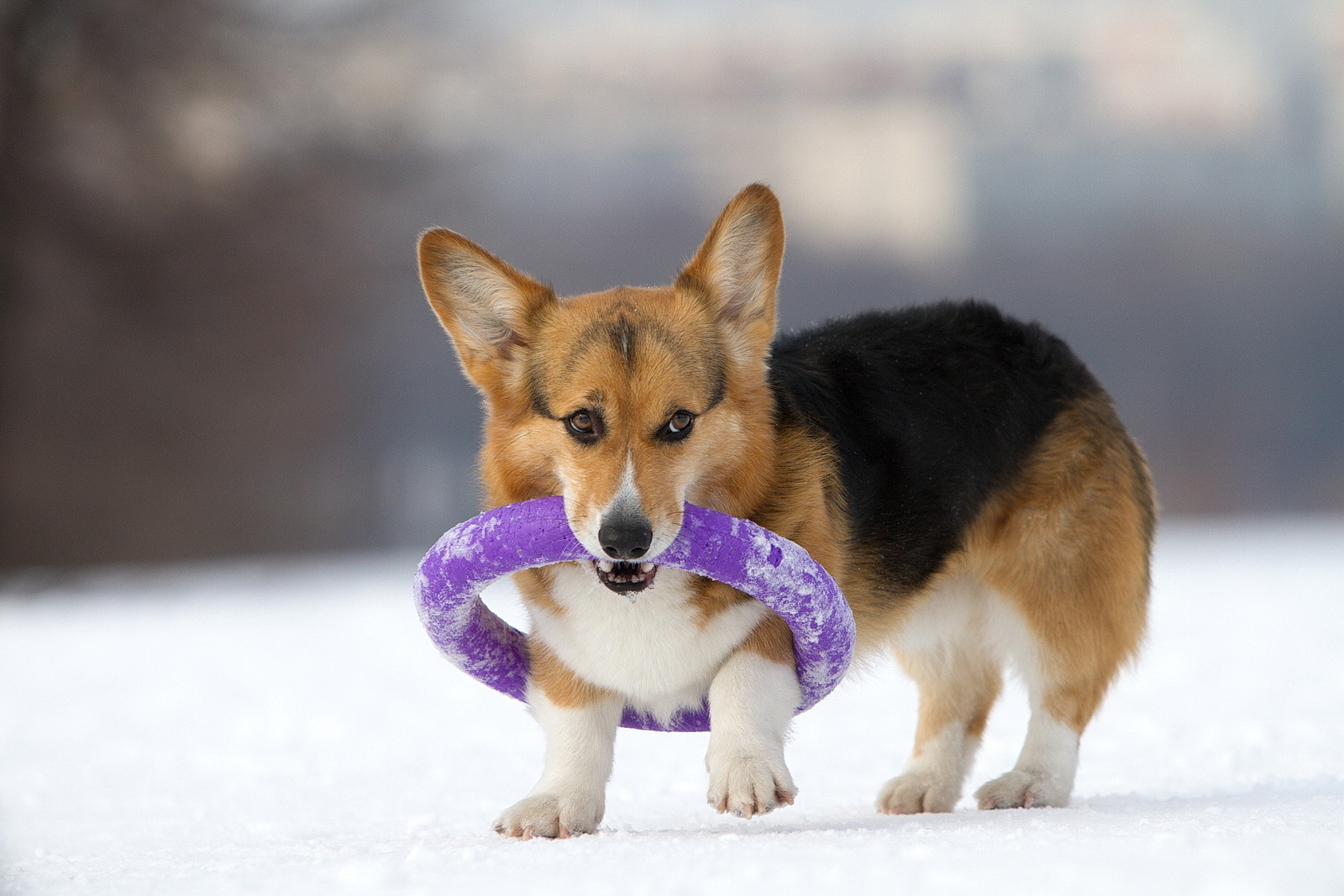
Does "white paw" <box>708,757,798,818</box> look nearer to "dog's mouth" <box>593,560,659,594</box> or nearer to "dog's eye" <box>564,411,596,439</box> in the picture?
"dog's mouth" <box>593,560,659,594</box>

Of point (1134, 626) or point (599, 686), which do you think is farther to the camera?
point (1134, 626)

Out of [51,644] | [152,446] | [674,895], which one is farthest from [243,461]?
[674,895]

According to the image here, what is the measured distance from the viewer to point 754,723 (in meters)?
3.05

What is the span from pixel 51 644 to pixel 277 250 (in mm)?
7537

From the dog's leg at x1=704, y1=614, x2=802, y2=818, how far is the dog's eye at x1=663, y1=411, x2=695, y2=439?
19.3 inches

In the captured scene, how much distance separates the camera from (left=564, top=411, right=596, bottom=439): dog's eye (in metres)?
3.18

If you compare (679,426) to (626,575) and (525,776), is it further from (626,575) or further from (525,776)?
(525,776)

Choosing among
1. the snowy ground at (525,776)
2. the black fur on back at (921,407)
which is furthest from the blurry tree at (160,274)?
the black fur on back at (921,407)

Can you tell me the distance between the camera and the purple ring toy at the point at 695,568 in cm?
304

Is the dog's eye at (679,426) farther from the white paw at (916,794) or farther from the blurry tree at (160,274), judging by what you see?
the blurry tree at (160,274)

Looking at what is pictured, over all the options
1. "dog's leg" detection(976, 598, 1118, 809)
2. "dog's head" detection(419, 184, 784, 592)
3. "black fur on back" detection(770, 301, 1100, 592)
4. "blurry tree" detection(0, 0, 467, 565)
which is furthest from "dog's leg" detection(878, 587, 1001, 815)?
"blurry tree" detection(0, 0, 467, 565)

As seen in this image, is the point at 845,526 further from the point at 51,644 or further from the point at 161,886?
the point at 51,644

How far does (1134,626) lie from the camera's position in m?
4.16

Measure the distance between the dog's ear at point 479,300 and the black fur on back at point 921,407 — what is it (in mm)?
688
